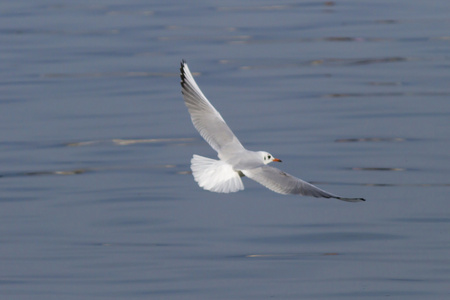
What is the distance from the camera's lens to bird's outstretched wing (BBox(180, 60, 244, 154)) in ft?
27.2

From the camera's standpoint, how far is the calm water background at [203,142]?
26.1 feet

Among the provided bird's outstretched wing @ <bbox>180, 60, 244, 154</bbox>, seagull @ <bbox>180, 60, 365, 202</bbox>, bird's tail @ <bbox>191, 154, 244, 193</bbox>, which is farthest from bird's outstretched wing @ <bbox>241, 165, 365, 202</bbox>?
bird's outstretched wing @ <bbox>180, 60, 244, 154</bbox>

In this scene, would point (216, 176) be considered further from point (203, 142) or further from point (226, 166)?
point (203, 142)

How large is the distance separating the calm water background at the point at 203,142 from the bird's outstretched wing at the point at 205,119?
806 mm

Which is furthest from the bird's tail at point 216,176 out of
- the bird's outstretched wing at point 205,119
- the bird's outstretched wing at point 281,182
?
the bird's outstretched wing at point 205,119

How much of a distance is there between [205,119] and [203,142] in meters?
2.59

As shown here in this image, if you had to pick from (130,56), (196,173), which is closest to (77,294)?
(196,173)

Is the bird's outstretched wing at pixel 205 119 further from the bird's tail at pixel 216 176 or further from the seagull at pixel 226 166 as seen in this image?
the bird's tail at pixel 216 176

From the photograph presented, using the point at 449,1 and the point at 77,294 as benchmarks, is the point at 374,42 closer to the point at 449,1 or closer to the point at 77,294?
the point at 449,1

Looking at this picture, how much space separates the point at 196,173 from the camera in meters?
7.37

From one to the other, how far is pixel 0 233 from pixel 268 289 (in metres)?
2.50

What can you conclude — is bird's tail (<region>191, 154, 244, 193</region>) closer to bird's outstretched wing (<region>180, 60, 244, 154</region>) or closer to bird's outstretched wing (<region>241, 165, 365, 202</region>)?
bird's outstretched wing (<region>241, 165, 365, 202</region>)

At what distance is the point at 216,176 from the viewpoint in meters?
7.32

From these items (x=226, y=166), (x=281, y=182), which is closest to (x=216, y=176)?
(x=226, y=166)
